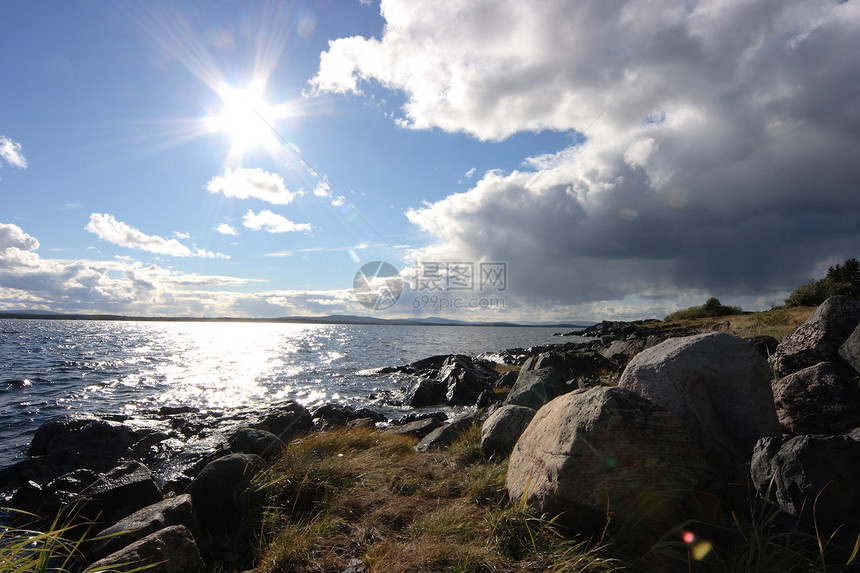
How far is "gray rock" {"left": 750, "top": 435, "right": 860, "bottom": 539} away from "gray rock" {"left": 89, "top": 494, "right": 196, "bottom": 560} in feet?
22.8

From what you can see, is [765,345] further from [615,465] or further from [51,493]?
[51,493]

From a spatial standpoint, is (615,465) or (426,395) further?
(426,395)

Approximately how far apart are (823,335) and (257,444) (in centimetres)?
1076

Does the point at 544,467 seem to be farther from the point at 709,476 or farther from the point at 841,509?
the point at 841,509

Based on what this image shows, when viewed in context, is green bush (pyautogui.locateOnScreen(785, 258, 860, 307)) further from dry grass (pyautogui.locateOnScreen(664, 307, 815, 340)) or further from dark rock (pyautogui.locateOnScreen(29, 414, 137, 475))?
dark rock (pyautogui.locateOnScreen(29, 414, 137, 475))

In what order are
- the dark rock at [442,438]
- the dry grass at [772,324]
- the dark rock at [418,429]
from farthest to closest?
1. the dry grass at [772,324]
2. the dark rock at [418,429]
3. the dark rock at [442,438]

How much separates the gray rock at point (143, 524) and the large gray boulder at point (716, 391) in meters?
6.54

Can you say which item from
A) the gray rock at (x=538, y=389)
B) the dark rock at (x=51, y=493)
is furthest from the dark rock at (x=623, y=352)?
the dark rock at (x=51, y=493)

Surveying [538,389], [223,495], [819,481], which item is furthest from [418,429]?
[819,481]

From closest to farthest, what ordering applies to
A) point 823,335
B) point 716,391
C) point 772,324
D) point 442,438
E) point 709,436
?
point 709,436, point 716,391, point 823,335, point 442,438, point 772,324

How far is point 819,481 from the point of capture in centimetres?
396

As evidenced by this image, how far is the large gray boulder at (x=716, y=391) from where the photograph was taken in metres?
5.69

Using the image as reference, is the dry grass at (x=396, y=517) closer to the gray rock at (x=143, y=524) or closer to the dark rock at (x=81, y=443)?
the gray rock at (x=143, y=524)

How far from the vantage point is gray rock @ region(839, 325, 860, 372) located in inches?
241
